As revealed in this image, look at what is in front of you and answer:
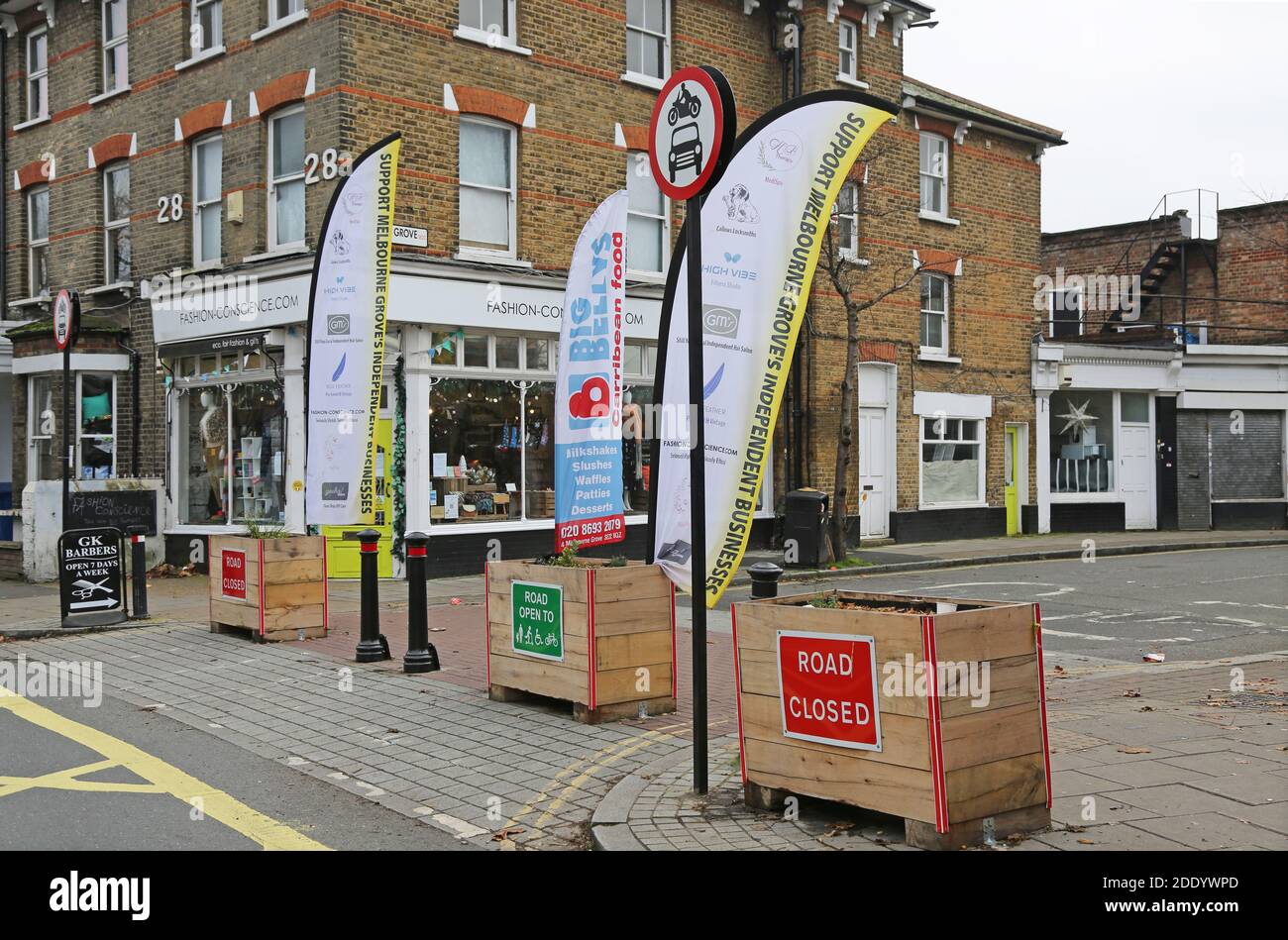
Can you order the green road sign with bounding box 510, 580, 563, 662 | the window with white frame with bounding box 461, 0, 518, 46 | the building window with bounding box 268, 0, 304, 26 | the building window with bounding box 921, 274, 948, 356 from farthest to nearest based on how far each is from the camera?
1. the building window with bounding box 921, 274, 948, 356
2. the window with white frame with bounding box 461, 0, 518, 46
3. the building window with bounding box 268, 0, 304, 26
4. the green road sign with bounding box 510, 580, 563, 662

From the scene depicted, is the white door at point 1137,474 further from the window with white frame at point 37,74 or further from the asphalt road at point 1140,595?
the window with white frame at point 37,74

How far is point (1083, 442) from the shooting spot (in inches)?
1043

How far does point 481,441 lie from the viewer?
17.2 m

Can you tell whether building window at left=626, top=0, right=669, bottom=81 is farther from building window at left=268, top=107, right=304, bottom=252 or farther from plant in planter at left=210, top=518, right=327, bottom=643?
plant in planter at left=210, top=518, right=327, bottom=643

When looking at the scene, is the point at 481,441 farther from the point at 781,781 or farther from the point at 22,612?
the point at 781,781

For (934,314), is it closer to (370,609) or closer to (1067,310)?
(1067,310)

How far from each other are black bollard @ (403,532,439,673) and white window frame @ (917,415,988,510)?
15121mm

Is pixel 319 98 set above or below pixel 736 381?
above

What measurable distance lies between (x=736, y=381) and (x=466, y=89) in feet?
38.3

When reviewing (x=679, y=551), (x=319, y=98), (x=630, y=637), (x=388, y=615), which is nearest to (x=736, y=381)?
(x=679, y=551)

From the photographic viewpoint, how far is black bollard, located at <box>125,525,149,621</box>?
12.7 meters

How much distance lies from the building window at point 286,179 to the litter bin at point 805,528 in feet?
27.7

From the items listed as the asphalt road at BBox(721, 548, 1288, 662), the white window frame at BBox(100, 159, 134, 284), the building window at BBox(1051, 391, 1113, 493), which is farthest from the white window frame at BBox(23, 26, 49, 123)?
the building window at BBox(1051, 391, 1113, 493)

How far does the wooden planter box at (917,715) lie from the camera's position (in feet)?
15.8
